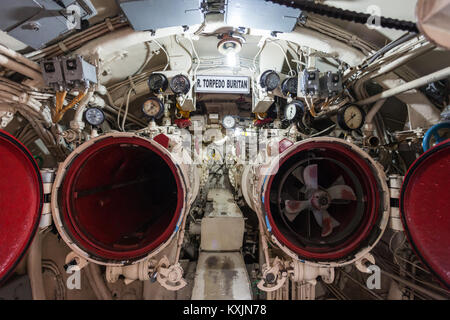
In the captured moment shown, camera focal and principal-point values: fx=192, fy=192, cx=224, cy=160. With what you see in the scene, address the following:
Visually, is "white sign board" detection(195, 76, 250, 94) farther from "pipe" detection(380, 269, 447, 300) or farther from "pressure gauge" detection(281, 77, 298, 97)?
"pipe" detection(380, 269, 447, 300)

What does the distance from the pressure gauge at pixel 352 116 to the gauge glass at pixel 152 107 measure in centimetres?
245

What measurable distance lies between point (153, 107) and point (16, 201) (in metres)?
1.84

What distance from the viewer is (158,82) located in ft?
8.75

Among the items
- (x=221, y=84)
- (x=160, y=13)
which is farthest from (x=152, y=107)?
(x=160, y=13)

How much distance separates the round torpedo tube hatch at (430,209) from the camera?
3.70 ft

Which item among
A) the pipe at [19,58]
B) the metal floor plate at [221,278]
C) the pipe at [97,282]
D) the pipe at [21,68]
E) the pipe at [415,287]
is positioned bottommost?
the pipe at [97,282]

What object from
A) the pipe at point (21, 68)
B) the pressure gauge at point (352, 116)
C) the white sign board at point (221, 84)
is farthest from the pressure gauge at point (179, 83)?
the pressure gauge at point (352, 116)

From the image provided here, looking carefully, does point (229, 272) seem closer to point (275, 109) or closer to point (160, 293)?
point (160, 293)

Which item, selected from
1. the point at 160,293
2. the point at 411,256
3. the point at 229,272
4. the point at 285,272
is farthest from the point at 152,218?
the point at 411,256

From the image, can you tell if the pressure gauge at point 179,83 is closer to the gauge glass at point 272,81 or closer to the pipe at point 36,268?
the gauge glass at point 272,81

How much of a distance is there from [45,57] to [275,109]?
3395mm

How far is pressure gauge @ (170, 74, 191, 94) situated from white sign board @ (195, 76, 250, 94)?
0.22 metres

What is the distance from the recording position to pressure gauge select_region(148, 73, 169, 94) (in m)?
2.67

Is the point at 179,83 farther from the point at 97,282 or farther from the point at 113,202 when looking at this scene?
the point at 97,282
